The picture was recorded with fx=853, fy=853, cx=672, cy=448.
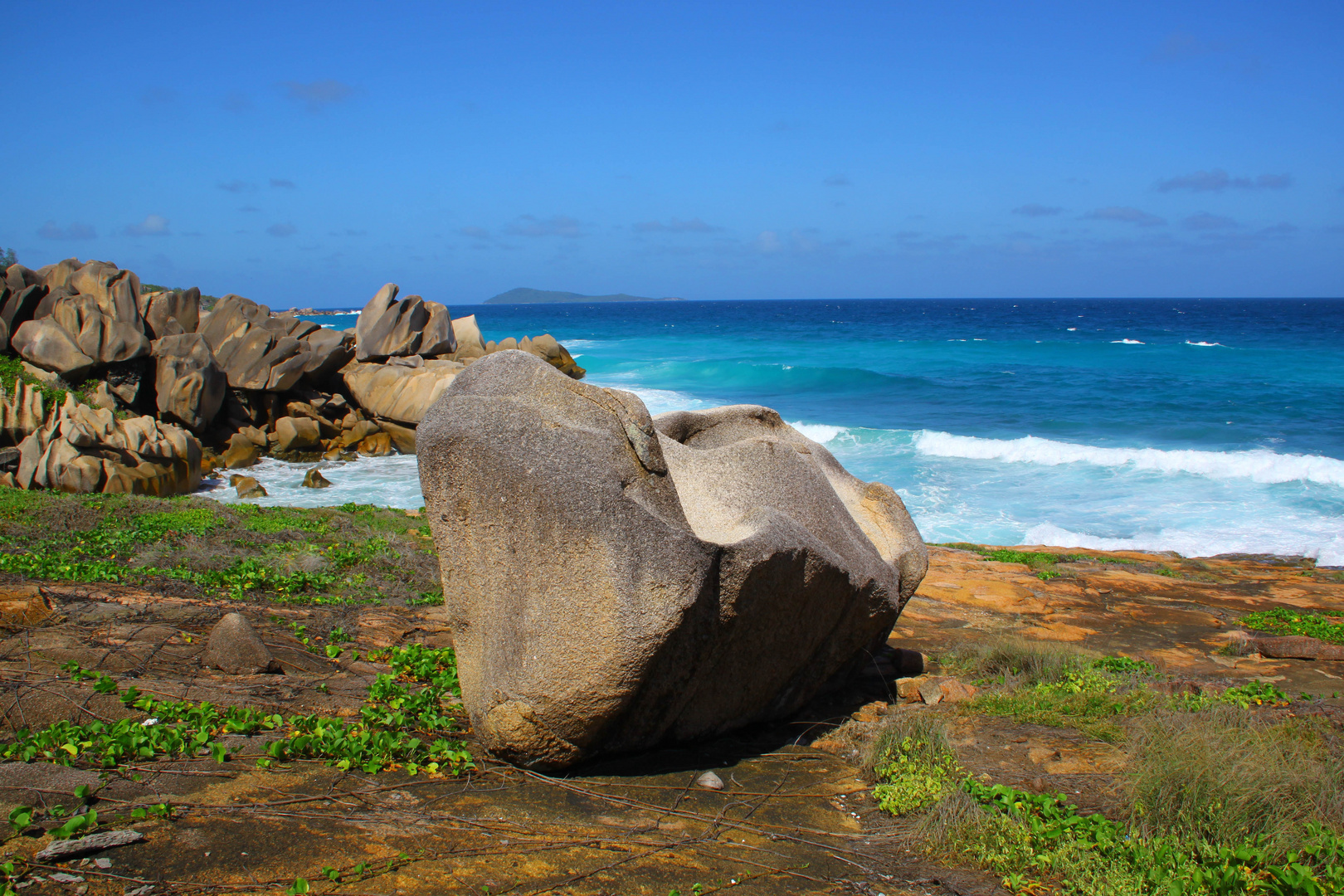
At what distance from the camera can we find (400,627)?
657 centimetres

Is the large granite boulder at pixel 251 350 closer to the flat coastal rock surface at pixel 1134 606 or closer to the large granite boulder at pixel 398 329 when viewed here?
the large granite boulder at pixel 398 329

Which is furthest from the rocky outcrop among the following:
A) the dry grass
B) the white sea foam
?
the dry grass

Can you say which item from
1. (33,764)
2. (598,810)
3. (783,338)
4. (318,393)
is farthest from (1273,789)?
(783,338)

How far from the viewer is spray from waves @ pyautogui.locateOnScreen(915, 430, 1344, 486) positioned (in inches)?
744

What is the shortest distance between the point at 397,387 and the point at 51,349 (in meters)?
7.96

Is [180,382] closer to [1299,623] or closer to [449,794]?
[449,794]

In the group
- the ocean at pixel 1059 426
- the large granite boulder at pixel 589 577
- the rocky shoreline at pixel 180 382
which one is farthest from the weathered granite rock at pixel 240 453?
the large granite boulder at pixel 589 577

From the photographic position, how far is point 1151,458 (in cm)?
2066

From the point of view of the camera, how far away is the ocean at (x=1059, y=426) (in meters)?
16.2

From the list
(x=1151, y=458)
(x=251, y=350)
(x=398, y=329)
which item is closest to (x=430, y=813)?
(x=1151, y=458)

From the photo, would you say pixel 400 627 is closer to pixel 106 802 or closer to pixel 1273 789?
pixel 106 802

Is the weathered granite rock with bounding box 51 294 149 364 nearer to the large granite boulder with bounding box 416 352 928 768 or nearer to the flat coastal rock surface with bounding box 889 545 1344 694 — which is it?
the flat coastal rock surface with bounding box 889 545 1344 694

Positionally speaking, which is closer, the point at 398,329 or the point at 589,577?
the point at 589,577

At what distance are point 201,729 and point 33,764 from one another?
675 mm
